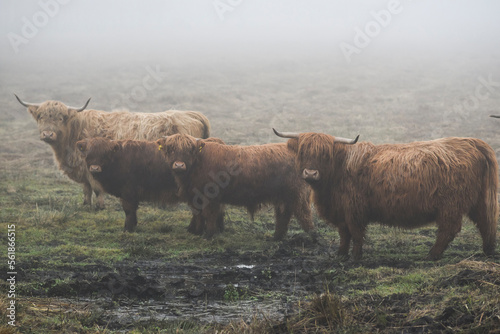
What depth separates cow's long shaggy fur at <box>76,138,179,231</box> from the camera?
8.05 meters

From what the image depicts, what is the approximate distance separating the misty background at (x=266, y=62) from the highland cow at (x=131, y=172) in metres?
8.70

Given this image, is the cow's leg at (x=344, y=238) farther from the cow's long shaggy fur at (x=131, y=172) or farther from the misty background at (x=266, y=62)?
the misty background at (x=266, y=62)

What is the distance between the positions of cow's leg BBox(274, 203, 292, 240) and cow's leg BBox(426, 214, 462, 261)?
2.31 metres

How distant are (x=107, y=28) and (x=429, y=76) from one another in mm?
42052

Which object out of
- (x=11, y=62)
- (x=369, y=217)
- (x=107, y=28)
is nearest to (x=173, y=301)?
(x=369, y=217)

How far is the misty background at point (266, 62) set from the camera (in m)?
21.6

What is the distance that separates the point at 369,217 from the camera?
6109mm

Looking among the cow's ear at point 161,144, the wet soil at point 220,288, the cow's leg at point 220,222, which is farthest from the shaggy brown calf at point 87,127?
the wet soil at point 220,288

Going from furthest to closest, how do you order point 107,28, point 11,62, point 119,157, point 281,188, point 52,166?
1. point 107,28
2. point 11,62
3. point 52,166
4. point 119,157
5. point 281,188

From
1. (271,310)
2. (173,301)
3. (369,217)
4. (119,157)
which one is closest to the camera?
(271,310)

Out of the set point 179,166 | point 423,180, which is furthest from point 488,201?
point 179,166

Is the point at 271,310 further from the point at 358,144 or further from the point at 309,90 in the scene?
the point at 309,90

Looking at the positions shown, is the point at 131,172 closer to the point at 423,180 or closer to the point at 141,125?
the point at 141,125

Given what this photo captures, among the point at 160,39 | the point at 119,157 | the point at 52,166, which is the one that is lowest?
the point at 52,166
